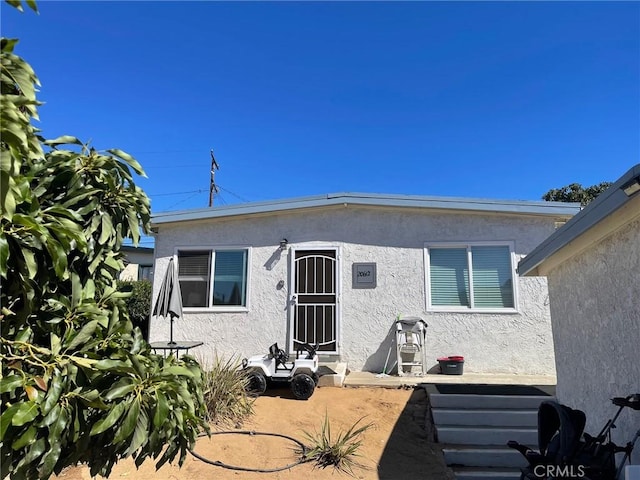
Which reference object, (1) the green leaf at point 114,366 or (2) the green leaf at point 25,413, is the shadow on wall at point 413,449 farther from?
(2) the green leaf at point 25,413

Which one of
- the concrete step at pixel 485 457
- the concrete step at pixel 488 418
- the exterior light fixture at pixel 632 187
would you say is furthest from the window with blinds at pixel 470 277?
the exterior light fixture at pixel 632 187

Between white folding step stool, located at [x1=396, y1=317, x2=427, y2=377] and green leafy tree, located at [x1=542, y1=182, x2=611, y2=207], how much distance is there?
21.6 meters

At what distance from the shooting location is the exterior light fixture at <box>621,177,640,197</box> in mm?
2537

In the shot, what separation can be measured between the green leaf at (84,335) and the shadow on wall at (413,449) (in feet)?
12.9

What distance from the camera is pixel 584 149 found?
10430mm

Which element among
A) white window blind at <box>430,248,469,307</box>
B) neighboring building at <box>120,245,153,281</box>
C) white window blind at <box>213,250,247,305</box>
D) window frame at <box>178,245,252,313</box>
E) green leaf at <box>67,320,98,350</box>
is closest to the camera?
green leaf at <box>67,320,98,350</box>

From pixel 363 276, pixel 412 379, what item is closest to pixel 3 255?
pixel 412 379

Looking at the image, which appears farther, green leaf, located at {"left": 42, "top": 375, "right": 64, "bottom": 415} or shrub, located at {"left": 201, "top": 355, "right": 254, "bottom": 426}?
shrub, located at {"left": 201, "top": 355, "right": 254, "bottom": 426}

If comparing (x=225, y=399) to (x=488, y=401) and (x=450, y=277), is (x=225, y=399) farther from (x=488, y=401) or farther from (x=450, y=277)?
(x=450, y=277)

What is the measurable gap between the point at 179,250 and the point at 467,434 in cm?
687

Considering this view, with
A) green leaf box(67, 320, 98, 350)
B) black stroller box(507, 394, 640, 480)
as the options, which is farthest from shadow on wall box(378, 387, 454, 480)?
green leaf box(67, 320, 98, 350)

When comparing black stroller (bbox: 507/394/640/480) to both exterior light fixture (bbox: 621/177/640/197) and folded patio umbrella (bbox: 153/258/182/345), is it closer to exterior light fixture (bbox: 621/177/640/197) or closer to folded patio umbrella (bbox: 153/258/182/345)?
exterior light fixture (bbox: 621/177/640/197)

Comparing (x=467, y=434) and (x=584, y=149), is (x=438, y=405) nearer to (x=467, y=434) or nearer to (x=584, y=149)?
(x=467, y=434)

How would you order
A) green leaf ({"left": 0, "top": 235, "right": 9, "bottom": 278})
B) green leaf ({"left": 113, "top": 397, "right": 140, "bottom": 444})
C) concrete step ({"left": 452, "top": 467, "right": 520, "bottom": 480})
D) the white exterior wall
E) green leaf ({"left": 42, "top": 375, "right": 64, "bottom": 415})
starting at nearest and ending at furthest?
green leaf ({"left": 0, "top": 235, "right": 9, "bottom": 278})
green leaf ({"left": 42, "top": 375, "right": 64, "bottom": 415})
green leaf ({"left": 113, "top": 397, "right": 140, "bottom": 444})
concrete step ({"left": 452, "top": 467, "right": 520, "bottom": 480})
the white exterior wall
